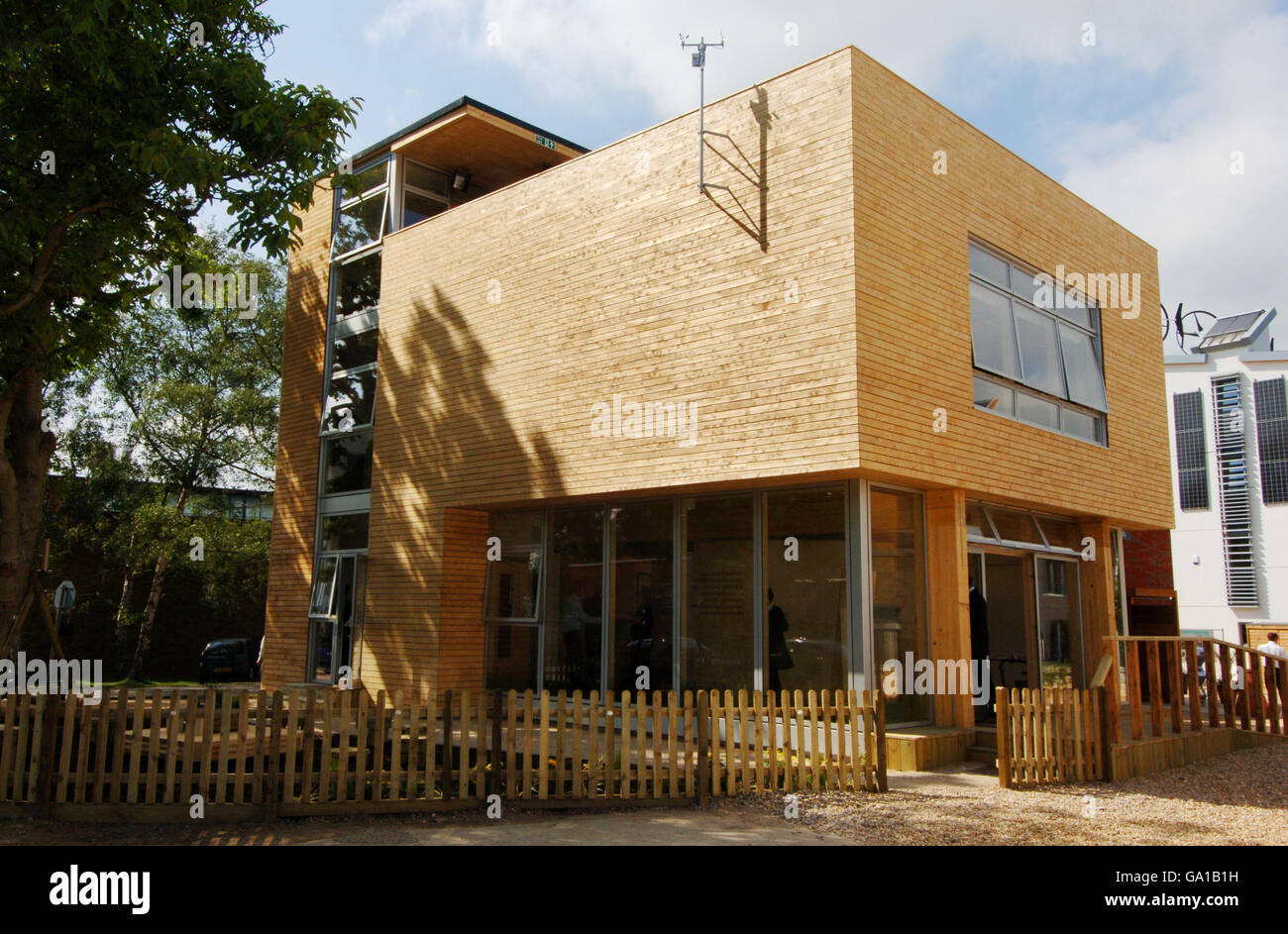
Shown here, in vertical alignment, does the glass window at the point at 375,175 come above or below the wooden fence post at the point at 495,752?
above

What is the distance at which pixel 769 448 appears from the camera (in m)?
11.0

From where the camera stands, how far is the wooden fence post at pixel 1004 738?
9508mm

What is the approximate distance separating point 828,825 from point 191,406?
23.1 m

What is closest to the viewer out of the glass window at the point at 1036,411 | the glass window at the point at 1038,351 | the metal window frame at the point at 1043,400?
the metal window frame at the point at 1043,400

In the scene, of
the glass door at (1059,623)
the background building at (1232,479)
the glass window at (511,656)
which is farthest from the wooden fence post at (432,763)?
the background building at (1232,479)

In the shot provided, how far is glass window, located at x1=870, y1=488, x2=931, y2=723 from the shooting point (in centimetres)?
1135

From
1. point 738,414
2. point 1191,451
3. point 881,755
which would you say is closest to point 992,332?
point 738,414

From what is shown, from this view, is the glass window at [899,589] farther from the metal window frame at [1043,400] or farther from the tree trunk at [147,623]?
the tree trunk at [147,623]

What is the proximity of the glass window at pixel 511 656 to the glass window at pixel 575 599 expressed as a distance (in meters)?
0.33

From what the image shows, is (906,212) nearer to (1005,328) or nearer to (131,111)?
(1005,328)

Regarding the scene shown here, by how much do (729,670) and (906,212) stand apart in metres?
5.92

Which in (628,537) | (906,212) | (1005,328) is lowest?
(628,537)
